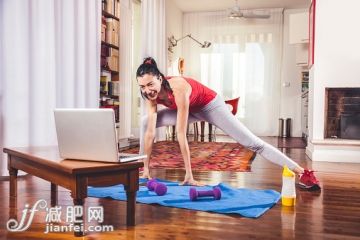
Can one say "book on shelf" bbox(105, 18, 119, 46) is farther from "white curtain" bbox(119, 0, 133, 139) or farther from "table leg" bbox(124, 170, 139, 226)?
"table leg" bbox(124, 170, 139, 226)

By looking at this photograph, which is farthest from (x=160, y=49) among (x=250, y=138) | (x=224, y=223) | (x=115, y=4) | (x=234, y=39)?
(x=224, y=223)

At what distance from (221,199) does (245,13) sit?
269 inches

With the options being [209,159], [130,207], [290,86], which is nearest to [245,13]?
[290,86]

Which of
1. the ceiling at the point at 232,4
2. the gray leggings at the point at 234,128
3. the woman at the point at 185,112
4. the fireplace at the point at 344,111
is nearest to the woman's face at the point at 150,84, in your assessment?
the woman at the point at 185,112

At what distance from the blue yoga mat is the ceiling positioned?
19.7 ft

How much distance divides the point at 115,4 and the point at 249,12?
383cm

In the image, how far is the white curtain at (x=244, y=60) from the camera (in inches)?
334

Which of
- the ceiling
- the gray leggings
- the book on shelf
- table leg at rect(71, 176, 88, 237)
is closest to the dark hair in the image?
the gray leggings

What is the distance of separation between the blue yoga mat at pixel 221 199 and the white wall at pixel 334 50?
2308mm

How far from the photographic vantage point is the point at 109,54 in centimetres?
556

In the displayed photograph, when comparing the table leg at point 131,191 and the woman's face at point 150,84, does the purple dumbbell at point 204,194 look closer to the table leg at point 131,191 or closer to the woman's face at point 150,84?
the table leg at point 131,191

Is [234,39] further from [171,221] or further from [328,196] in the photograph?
[171,221]

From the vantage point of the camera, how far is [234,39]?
8703mm

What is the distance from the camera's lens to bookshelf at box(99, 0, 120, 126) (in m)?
5.38
